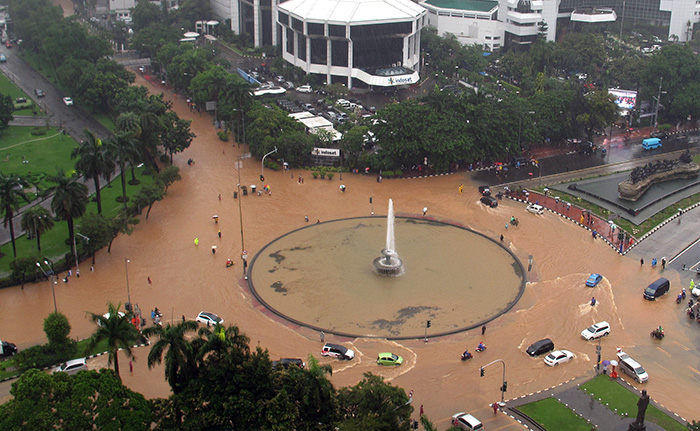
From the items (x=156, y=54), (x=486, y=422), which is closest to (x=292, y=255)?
(x=486, y=422)

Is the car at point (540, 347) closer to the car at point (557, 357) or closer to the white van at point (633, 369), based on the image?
the car at point (557, 357)

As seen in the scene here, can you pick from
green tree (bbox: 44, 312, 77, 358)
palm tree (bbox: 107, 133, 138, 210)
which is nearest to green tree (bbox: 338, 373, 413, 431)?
green tree (bbox: 44, 312, 77, 358)

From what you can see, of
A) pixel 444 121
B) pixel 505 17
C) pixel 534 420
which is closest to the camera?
pixel 534 420

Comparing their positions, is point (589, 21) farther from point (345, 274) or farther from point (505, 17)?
point (345, 274)

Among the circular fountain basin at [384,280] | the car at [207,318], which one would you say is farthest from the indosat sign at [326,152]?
the car at [207,318]

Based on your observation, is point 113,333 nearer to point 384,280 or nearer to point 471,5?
point 384,280

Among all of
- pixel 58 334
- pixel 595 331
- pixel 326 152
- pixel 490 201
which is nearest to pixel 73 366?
pixel 58 334
